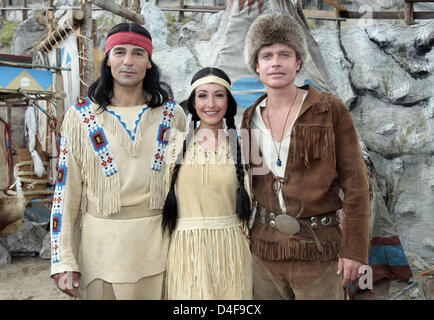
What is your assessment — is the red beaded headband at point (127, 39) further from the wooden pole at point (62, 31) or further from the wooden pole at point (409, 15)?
the wooden pole at point (409, 15)

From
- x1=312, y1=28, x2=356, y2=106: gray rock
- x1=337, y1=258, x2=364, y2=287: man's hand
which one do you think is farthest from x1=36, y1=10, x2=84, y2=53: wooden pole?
x1=337, y1=258, x2=364, y2=287: man's hand

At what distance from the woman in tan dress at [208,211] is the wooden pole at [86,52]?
276 cm

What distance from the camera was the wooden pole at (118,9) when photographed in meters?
4.09

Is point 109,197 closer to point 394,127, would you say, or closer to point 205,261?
point 205,261

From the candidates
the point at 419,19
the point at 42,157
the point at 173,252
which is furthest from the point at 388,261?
the point at 42,157

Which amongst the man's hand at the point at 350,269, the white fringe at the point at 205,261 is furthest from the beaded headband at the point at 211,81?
the man's hand at the point at 350,269

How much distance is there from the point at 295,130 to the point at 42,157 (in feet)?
20.3

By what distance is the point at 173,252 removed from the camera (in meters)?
1.75

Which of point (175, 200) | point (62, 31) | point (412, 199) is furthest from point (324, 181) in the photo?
point (62, 31)

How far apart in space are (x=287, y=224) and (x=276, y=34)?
87cm

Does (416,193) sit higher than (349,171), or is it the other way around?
(349,171)

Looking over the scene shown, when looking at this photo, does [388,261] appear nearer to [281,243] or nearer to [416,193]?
[416,193]

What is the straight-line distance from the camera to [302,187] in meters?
1.68

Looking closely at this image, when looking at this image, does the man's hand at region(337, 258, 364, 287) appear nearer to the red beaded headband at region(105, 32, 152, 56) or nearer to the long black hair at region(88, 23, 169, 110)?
the long black hair at region(88, 23, 169, 110)
